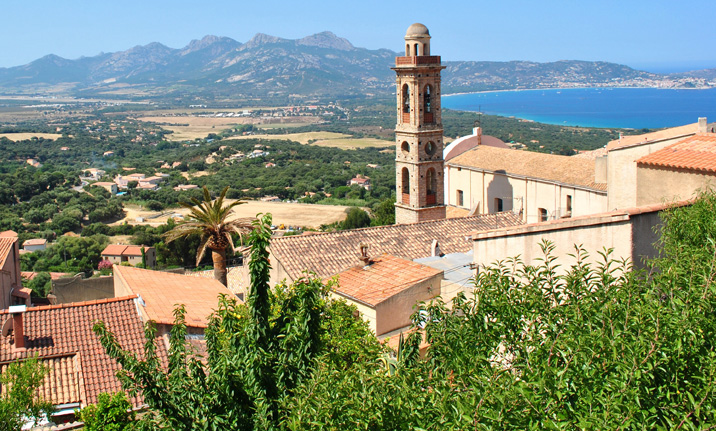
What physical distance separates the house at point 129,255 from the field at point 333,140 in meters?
96.5

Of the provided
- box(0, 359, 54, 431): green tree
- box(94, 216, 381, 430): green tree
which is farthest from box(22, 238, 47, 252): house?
box(94, 216, 381, 430): green tree

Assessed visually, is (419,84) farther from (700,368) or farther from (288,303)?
(700,368)

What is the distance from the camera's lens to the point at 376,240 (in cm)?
1950

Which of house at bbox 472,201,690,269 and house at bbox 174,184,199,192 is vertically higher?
house at bbox 472,201,690,269

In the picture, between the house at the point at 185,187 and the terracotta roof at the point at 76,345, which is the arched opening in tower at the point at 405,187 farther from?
the house at the point at 185,187

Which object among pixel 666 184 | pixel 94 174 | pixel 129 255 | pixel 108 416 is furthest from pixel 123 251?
pixel 94 174

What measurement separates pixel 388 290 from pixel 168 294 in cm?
587

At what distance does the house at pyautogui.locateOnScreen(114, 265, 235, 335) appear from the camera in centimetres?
1462

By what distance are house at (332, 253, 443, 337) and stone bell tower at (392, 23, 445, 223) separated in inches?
426

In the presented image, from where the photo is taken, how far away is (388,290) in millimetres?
14766

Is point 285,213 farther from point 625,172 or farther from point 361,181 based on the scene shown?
point 625,172

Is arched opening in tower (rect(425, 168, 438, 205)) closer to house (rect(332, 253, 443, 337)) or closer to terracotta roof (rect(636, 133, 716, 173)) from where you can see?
house (rect(332, 253, 443, 337))

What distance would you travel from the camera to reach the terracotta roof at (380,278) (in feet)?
48.1

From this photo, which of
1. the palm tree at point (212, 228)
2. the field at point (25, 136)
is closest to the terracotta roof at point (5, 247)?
the palm tree at point (212, 228)
